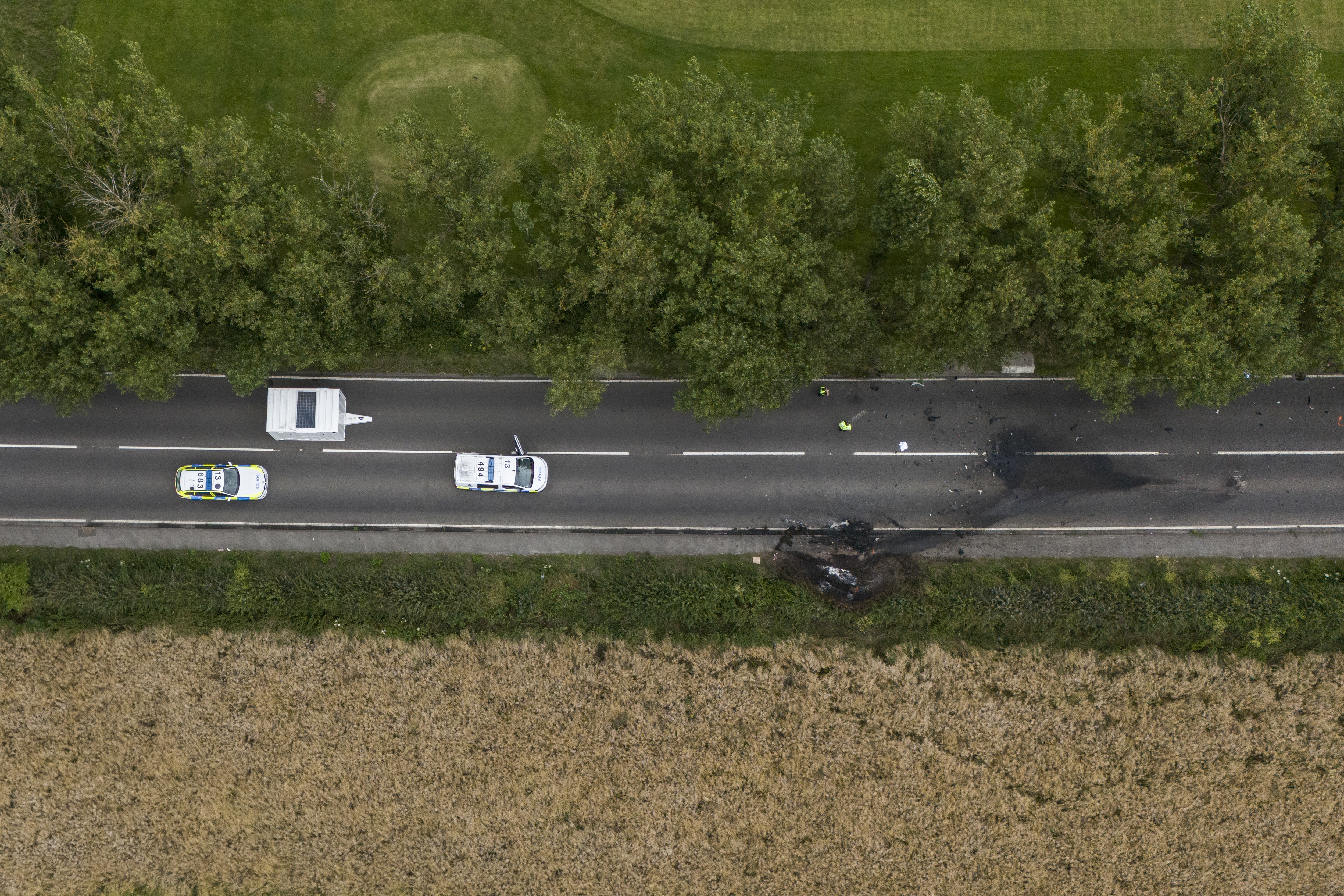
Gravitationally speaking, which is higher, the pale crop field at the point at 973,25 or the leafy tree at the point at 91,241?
the pale crop field at the point at 973,25

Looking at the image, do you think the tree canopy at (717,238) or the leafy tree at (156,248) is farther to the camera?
the leafy tree at (156,248)

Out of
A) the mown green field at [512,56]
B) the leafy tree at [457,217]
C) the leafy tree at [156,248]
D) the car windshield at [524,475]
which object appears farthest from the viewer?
the mown green field at [512,56]

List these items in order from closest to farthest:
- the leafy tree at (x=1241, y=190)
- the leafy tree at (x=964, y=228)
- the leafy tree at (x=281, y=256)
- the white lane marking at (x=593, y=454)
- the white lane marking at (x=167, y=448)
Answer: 1. the leafy tree at (x=1241, y=190)
2. the leafy tree at (x=964, y=228)
3. the leafy tree at (x=281, y=256)
4. the white lane marking at (x=167, y=448)
5. the white lane marking at (x=593, y=454)

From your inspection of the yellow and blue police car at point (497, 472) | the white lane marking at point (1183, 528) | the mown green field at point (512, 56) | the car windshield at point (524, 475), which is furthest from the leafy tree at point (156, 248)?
the white lane marking at point (1183, 528)

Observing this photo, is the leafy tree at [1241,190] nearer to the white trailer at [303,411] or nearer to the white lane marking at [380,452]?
the white lane marking at [380,452]

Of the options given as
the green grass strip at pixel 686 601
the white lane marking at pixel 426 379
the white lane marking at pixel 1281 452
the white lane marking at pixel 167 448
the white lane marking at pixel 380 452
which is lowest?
the green grass strip at pixel 686 601

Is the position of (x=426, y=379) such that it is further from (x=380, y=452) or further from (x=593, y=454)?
(x=593, y=454)

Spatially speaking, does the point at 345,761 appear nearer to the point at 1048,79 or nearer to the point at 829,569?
the point at 829,569
